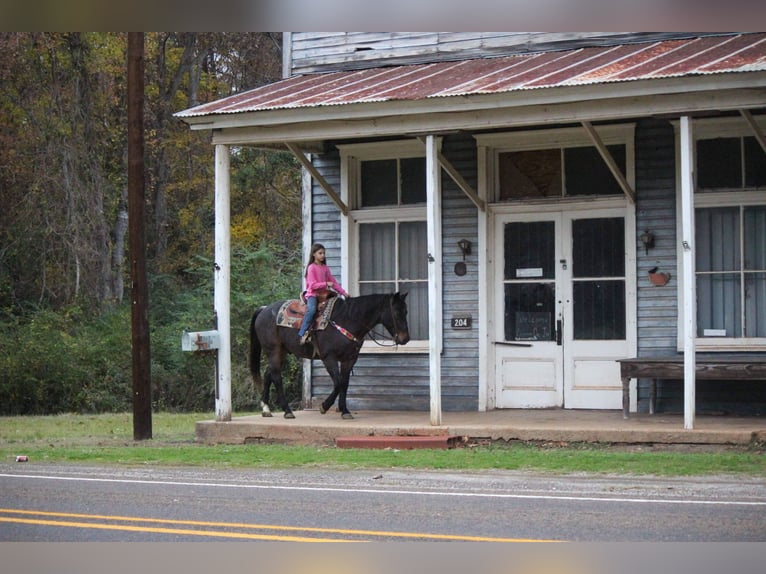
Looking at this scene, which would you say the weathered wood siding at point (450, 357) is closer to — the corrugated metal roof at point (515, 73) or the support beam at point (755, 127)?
the corrugated metal roof at point (515, 73)

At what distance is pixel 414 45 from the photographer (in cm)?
1733

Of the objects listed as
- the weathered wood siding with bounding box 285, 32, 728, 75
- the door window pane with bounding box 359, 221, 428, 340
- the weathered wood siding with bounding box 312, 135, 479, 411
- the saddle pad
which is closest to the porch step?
the saddle pad

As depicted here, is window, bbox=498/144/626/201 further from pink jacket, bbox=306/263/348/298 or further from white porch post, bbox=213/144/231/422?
white porch post, bbox=213/144/231/422

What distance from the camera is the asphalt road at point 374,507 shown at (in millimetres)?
7840

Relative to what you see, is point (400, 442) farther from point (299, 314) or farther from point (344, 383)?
point (299, 314)

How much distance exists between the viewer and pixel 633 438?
13109 mm

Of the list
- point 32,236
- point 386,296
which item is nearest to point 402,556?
point 386,296

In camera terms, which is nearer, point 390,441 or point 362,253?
point 390,441

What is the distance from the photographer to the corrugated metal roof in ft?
42.8

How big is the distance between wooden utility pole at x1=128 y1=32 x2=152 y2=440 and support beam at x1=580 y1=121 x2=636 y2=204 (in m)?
5.97

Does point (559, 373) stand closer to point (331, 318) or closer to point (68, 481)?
point (331, 318)

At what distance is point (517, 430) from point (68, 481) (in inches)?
202
